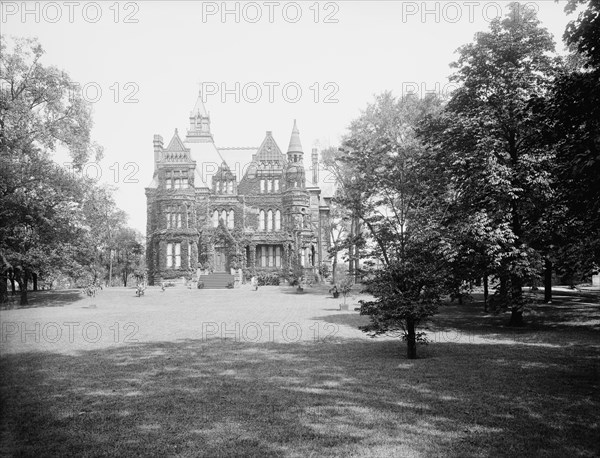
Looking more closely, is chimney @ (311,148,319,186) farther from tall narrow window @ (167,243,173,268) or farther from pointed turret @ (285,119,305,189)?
tall narrow window @ (167,243,173,268)

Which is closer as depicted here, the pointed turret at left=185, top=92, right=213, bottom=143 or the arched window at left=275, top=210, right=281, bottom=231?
the arched window at left=275, top=210, right=281, bottom=231

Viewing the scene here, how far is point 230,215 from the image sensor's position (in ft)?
186

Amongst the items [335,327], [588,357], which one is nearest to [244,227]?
[335,327]

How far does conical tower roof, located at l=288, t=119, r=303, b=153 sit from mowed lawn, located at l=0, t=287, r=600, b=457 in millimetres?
39518

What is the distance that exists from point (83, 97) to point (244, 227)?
97.4ft

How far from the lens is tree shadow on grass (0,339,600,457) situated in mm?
6715

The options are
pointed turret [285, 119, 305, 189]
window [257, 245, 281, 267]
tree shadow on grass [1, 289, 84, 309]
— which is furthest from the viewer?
window [257, 245, 281, 267]

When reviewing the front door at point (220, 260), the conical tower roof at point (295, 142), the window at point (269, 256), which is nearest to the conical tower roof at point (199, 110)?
the conical tower roof at point (295, 142)

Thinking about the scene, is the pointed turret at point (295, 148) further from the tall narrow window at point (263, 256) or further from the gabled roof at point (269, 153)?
the tall narrow window at point (263, 256)

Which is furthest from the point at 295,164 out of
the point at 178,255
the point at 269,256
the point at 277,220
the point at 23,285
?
the point at 23,285

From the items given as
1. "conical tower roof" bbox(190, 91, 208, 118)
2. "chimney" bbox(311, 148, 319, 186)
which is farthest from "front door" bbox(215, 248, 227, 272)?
"conical tower roof" bbox(190, 91, 208, 118)

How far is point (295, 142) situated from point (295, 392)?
49.1m

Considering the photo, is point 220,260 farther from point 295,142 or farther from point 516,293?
point 516,293

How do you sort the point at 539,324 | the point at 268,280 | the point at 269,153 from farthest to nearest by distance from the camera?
the point at 269,153, the point at 268,280, the point at 539,324
